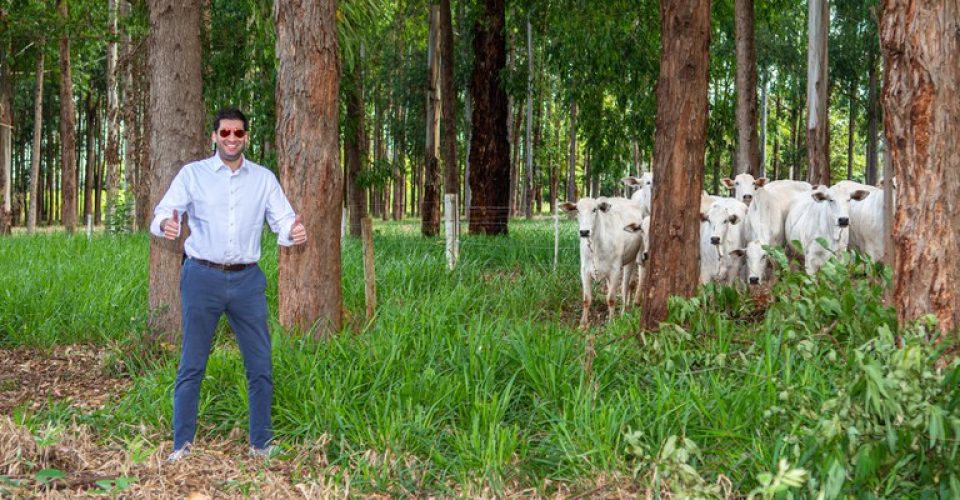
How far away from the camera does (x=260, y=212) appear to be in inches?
242

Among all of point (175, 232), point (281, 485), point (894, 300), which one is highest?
point (175, 232)

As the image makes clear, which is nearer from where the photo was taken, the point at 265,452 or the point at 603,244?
the point at 265,452

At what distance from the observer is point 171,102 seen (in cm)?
962

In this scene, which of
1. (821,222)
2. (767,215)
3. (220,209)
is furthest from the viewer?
(767,215)

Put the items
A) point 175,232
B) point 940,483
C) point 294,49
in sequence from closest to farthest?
point 940,483
point 175,232
point 294,49

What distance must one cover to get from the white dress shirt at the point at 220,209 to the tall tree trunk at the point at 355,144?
43.2 ft

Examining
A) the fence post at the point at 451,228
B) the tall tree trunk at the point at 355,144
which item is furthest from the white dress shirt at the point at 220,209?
the tall tree trunk at the point at 355,144

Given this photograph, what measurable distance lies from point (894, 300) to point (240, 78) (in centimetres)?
1575

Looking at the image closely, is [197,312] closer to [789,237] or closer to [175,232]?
[175,232]

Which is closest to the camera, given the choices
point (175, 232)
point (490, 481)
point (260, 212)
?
point (490, 481)

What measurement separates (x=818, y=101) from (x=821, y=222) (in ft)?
14.8

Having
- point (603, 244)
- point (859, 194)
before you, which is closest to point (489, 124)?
point (603, 244)

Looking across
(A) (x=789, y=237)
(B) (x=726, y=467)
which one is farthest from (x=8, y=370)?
(A) (x=789, y=237)

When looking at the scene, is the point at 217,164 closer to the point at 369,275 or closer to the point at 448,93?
the point at 369,275
